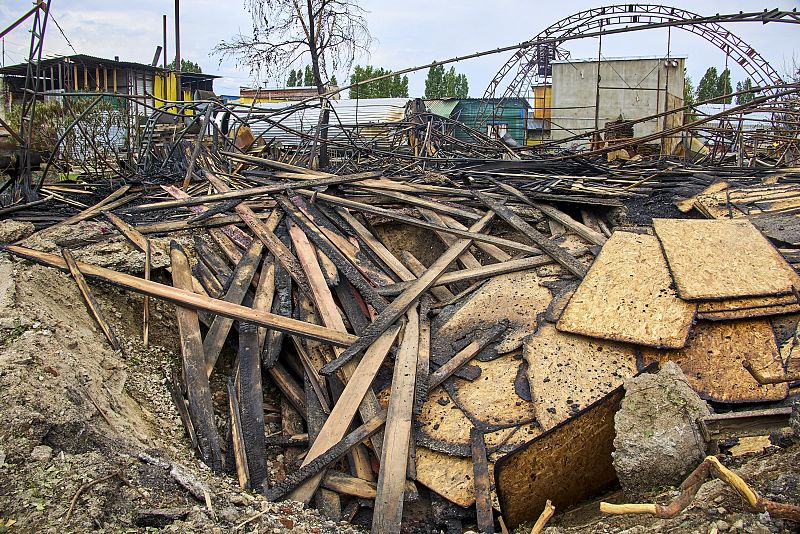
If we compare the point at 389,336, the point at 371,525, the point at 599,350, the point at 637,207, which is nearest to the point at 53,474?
the point at 371,525

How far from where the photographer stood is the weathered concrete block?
2.98 meters

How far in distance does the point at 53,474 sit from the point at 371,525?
1.86m

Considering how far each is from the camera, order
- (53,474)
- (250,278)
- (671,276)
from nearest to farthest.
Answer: (53,474) < (671,276) < (250,278)

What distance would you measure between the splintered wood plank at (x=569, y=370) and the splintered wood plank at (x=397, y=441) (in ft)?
2.71

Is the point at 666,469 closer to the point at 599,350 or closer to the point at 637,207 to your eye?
the point at 599,350

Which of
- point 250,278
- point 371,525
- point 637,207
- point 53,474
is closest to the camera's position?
point 53,474

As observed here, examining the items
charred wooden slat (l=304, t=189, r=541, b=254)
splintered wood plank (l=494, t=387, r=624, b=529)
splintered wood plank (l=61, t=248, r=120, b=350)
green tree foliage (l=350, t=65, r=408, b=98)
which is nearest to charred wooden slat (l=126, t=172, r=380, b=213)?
charred wooden slat (l=304, t=189, r=541, b=254)

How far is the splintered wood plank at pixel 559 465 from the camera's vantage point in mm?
3305

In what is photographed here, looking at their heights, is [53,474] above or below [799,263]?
below

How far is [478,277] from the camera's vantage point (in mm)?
5211

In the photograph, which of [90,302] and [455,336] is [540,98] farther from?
[90,302]

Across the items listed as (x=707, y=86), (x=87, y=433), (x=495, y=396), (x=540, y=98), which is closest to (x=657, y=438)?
(x=495, y=396)

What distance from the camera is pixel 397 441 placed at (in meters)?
3.81

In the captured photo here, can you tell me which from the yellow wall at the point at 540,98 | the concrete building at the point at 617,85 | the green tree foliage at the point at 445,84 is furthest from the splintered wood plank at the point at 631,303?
the green tree foliage at the point at 445,84
